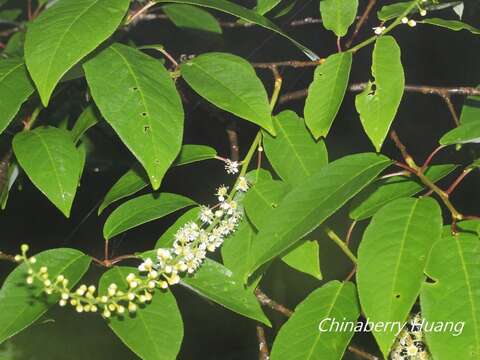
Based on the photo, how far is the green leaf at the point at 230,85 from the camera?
3.53 feet

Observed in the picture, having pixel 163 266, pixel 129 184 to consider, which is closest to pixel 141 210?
pixel 129 184

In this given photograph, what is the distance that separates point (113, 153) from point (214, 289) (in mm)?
727

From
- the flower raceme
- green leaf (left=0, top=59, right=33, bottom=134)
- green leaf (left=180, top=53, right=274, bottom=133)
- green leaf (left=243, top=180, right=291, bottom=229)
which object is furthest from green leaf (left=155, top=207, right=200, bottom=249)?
green leaf (left=0, top=59, right=33, bottom=134)

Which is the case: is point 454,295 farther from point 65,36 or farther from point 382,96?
point 65,36

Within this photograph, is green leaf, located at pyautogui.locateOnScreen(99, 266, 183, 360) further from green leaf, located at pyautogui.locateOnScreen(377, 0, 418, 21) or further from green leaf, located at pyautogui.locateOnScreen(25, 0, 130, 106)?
green leaf, located at pyautogui.locateOnScreen(377, 0, 418, 21)

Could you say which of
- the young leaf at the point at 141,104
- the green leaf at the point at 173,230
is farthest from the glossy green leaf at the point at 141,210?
the young leaf at the point at 141,104

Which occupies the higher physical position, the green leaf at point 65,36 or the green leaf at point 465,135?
the green leaf at point 65,36

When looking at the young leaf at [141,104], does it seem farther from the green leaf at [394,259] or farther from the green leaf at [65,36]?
the green leaf at [394,259]

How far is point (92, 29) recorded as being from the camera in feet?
3.21

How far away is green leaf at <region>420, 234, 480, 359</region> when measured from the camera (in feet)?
2.98

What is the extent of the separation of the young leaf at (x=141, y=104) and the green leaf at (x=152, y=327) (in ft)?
0.76

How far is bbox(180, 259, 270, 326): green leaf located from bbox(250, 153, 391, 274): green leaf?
14 centimetres

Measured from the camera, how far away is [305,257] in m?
1.12

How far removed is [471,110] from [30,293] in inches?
33.0
